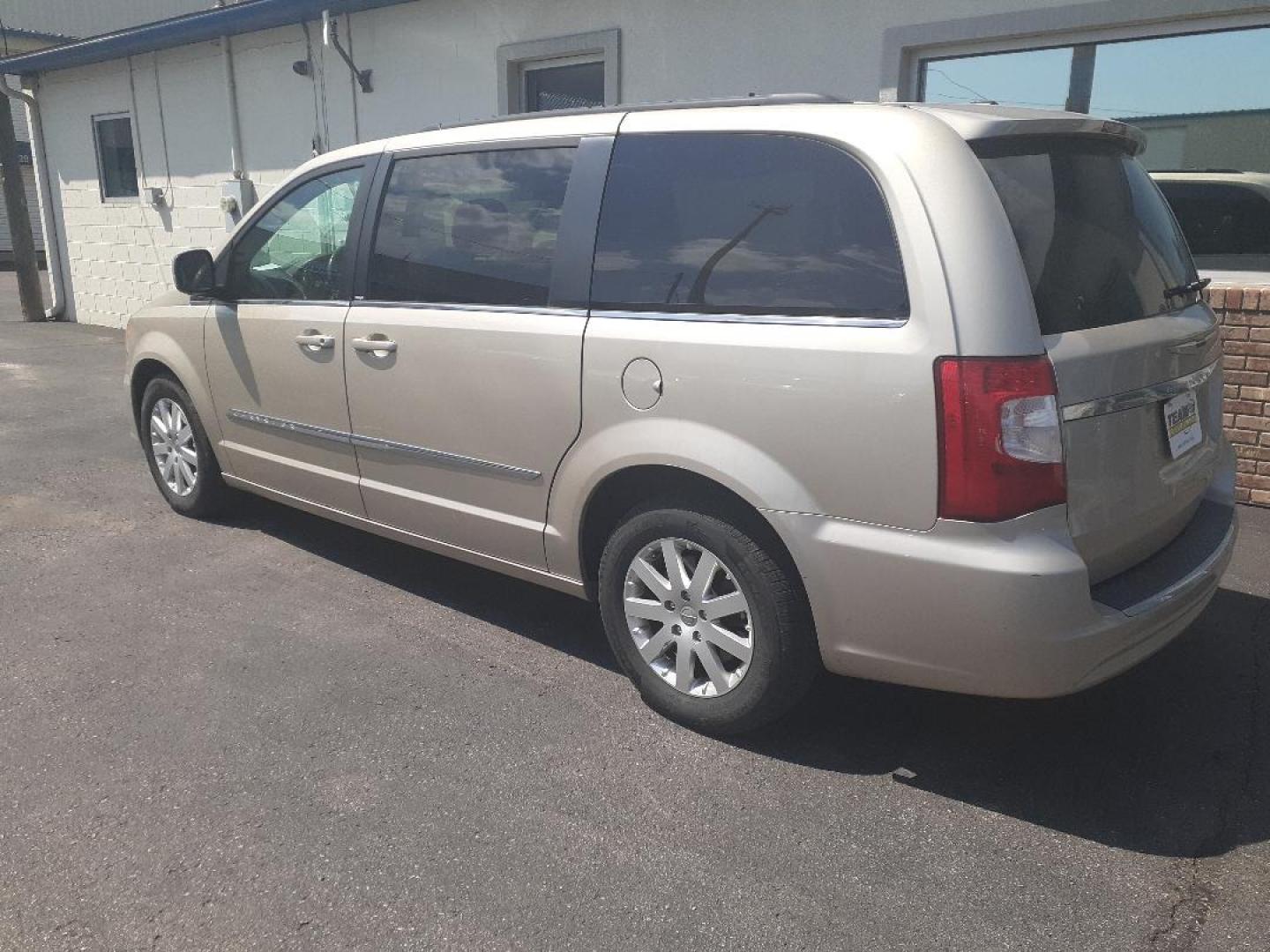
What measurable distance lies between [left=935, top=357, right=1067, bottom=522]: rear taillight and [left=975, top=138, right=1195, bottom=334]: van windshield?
0.19m

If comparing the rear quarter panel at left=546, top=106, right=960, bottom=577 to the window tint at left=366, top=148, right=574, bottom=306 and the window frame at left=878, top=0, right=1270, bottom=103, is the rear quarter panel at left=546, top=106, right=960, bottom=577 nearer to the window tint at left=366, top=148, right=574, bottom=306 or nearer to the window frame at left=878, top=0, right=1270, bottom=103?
the window tint at left=366, top=148, right=574, bottom=306

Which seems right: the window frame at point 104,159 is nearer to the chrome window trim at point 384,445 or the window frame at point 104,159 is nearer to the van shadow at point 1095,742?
the chrome window trim at point 384,445

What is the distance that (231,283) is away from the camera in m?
4.49

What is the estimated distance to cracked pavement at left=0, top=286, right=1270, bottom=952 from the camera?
229cm

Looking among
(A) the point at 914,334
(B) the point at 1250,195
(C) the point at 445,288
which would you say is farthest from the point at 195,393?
(B) the point at 1250,195

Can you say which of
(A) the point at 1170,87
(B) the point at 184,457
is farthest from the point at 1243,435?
(B) the point at 184,457

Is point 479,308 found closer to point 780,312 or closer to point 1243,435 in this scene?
point 780,312

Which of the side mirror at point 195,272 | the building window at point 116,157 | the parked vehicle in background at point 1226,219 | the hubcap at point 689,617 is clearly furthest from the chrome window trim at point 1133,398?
the building window at point 116,157

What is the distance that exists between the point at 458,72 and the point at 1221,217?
586 centimetres

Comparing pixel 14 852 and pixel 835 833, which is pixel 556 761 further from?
pixel 14 852

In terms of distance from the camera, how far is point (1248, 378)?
5254mm

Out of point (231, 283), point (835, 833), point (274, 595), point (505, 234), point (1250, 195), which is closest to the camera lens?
point (835, 833)

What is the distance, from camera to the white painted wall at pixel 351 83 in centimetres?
648

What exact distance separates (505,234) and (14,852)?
2.28 meters
